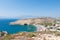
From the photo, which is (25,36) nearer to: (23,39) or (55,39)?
(23,39)

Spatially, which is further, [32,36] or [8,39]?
[32,36]

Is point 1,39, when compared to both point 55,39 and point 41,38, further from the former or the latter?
point 55,39

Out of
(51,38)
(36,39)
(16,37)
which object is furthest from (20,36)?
(51,38)

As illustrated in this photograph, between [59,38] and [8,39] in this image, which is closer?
[8,39]

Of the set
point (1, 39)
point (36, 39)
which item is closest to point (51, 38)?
point (36, 39)

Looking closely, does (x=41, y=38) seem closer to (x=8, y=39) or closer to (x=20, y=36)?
(x=20, y=36)

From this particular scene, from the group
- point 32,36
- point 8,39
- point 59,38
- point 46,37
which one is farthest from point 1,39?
point 59,38
